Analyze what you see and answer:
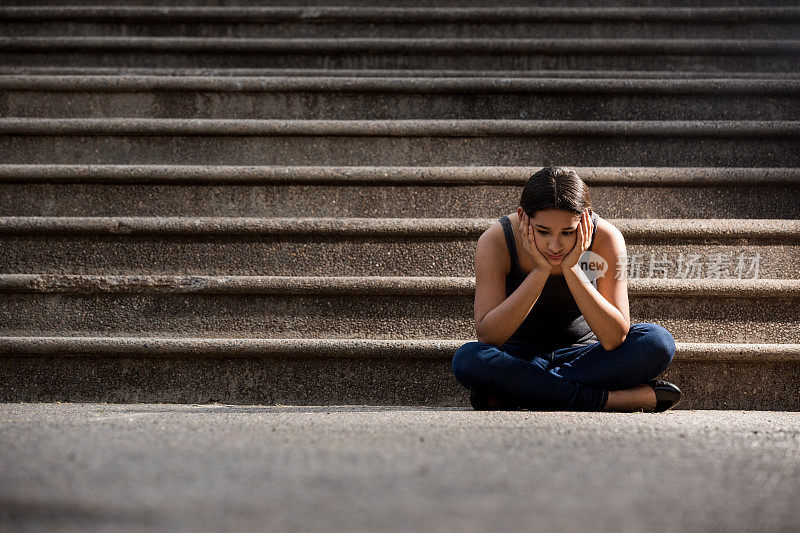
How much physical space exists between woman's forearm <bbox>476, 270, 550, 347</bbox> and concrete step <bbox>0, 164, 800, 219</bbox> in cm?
71

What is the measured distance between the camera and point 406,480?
3.62 ft

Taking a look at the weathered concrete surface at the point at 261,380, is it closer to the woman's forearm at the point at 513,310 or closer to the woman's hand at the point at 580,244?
the woman's forearm at the point at 513,310

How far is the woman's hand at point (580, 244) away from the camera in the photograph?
197cm

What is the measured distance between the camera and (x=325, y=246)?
2.48 metres

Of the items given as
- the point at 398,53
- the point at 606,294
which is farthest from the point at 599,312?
the point at 398,53

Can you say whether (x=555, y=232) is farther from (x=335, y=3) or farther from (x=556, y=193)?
(x=335, y=3)

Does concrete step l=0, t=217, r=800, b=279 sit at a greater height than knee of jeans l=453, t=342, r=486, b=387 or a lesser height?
greater

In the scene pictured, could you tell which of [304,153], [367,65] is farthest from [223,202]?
[367,65]

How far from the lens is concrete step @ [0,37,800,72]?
3.37 meters

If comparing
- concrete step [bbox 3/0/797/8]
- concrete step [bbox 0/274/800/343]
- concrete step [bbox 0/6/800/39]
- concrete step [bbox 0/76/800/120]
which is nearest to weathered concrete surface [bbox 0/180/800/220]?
concrete step [bbox 0/274/800/343]

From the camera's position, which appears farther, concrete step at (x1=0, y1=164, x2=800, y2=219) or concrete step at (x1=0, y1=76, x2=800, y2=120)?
concrete step at (x1=0, y1=76, x2=800, y2=120)

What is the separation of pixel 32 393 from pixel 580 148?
214cm

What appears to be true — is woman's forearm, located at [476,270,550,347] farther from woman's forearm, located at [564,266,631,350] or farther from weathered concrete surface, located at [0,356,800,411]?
weathered concrete surface, located at [0,356,800,411]

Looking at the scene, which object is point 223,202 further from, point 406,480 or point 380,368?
point 406,480
